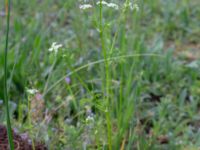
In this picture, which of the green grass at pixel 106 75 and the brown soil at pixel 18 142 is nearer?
the brown soil at pixel 18 142

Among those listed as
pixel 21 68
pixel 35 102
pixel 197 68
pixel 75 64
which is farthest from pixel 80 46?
pixel 35 102

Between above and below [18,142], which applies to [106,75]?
above

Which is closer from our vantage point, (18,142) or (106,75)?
(106,75)

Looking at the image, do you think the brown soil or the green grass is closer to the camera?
the brown soil

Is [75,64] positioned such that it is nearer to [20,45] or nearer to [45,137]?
[20,45]
